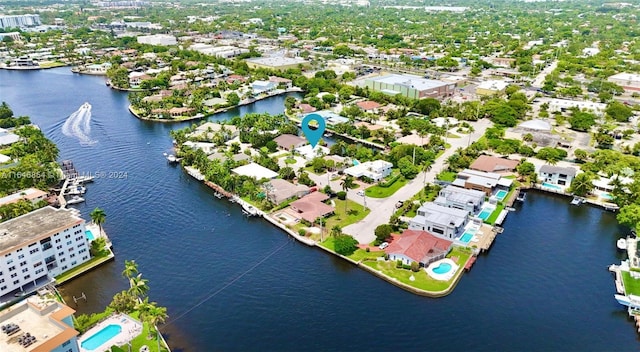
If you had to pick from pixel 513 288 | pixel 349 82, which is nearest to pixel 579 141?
pixel 513 288

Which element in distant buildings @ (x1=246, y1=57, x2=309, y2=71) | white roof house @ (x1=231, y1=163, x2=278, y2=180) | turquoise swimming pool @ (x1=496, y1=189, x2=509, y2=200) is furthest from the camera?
distant buildings @ (x1=246, y1=57, x2=309, y2=71)

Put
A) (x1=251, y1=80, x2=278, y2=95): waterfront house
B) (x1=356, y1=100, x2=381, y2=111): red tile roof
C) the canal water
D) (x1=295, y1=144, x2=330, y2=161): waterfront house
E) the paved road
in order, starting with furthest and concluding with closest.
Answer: (x1=251, y1=80, x2=278, y2=95): waterfront house
(x1=356, y1=100, x2=381, y2=111): red tile roof
(x1=295, y1=144, x2=330, y2=161): waterfront house
the paved road
the canal water

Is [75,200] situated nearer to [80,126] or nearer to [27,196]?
[27,196]

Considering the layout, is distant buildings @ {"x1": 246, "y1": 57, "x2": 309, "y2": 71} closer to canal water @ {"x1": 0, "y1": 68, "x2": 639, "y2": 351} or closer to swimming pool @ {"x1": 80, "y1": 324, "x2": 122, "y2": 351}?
canal water @ {"x1": 0, "y1": 68, "x2": 639, "y2": 351}

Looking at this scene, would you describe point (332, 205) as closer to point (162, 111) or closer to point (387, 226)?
point (387, 226)

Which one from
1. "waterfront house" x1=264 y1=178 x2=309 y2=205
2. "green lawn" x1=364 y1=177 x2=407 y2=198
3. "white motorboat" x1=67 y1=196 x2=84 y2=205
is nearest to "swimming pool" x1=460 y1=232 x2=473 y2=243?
"green lawn" x1=364 y1=177 x2=407 y2=198

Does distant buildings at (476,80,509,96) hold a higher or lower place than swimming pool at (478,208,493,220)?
higher

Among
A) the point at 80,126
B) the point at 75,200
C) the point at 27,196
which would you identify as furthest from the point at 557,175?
the point at 80,126
